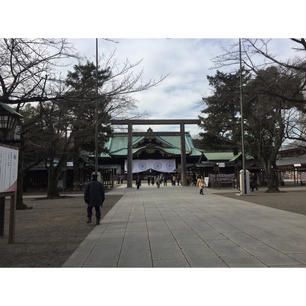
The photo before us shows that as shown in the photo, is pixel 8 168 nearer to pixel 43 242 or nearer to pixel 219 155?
pixel 43 242

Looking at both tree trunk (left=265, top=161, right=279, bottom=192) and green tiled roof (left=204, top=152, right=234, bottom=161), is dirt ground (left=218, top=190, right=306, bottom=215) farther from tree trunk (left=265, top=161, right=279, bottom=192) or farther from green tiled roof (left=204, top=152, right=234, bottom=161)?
green tiled roof (left=204, top=152, right=234, bottom=161)

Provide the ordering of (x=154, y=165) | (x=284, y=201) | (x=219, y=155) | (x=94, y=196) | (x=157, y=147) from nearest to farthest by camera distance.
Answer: (x=94, y=196) < (x=284, y=201) < (x=219, y=155) < (x=157, y=147) < (x=154, y=165)

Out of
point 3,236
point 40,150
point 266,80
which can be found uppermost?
point 266,80

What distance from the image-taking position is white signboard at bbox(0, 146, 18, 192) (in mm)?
5656

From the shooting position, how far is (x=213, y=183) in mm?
28875

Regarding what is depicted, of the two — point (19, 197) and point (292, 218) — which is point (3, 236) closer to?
point (19, 197)

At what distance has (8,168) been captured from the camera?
5906 mm

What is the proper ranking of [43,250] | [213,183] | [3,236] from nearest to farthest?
[43,250]
[3,236]
[213,183]

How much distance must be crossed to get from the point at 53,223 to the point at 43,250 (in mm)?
3402

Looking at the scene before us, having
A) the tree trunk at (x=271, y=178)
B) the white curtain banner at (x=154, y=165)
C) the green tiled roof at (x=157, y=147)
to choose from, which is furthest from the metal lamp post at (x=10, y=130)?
the white curtain banner at (x=154, y=165)

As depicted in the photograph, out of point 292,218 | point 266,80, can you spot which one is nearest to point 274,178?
point 292,218

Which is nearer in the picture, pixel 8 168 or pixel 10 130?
pixel 8 168

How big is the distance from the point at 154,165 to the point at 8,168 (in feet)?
123

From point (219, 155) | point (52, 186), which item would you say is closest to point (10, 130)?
point (52, 186)
